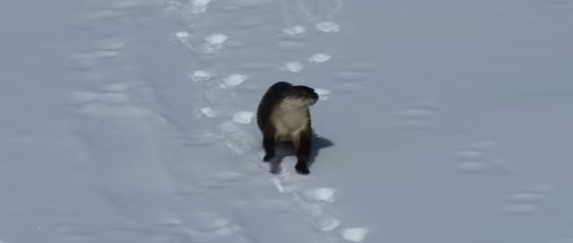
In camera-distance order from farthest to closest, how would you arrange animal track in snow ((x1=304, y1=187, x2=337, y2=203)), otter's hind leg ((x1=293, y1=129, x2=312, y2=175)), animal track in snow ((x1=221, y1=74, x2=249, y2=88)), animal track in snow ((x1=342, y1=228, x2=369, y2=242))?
animal track in snow ((x1=221, y1=74, x2=249, y2=88)), otter's hind leg ((x1=293, y1=129, x2=312, y2=175)), animal track in snow ((x1=304, y1=187, x2=337, y2=203)), animal track in snow ((x1=342, y1=228, x2=369, y2=242))

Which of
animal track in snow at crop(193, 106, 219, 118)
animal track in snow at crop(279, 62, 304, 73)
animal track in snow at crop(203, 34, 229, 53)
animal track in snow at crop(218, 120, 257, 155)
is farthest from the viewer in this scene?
animal track in snow at crop(203, 34, 229, 53)

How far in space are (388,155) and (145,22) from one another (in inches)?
127

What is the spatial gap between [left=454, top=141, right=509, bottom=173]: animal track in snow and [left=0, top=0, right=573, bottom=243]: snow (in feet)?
0.05

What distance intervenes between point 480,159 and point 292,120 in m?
1.14

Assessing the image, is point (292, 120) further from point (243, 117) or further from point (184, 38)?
point (184, 38)

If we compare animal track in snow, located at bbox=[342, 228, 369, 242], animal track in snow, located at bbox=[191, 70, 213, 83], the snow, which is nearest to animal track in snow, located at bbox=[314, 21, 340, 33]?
the snow

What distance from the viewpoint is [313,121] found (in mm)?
6969

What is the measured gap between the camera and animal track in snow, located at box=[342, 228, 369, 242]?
555 centimetres

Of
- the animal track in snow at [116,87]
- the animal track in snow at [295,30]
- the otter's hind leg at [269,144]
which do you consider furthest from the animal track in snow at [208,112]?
the animal track in snow at [295,30]

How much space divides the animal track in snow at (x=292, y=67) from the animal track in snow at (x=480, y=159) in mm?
1880

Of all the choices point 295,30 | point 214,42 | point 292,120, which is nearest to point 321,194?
point 292,120

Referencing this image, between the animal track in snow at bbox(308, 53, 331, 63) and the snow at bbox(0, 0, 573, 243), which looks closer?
the snow at bbox(0, 0, 573, 243)

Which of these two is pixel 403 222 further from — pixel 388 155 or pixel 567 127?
pixel 567 127

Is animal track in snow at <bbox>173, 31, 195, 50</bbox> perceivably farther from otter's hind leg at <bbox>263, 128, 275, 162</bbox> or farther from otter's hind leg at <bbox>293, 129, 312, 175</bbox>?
otter's hind leg at <bbox>293, 129, 312, 175</bbox>
